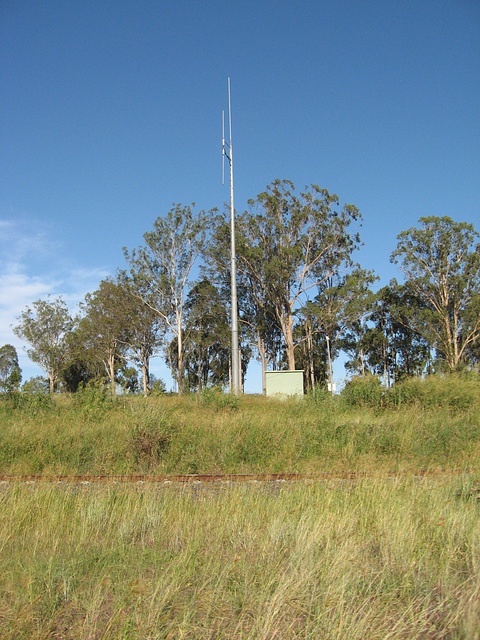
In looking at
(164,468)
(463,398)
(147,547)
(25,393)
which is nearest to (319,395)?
(463,398)

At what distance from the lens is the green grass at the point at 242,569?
2699mm

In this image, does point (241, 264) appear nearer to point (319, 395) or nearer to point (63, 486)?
point (319, 395)

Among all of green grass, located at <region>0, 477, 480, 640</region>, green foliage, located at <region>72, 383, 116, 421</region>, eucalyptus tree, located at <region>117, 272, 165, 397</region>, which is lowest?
green grass, located at <region>0, 477, 480, 640</region>

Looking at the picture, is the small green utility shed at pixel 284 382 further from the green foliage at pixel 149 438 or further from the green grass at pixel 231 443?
the green foliage at pixel 149 438

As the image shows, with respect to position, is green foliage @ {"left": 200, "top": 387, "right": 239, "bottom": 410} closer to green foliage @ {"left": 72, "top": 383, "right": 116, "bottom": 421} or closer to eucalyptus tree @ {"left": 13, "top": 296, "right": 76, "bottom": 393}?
green foliage @ {"left": 72, "top": 383, "right": 116, "bottom": 421}

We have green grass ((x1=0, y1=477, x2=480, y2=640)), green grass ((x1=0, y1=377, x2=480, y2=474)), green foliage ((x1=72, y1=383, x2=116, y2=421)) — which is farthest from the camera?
green foliage ((x1=72, y1=383, x2=116, y2=421))

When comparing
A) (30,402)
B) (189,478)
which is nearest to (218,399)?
(30,402)

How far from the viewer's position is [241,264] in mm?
45000

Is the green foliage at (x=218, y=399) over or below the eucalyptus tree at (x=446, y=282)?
below

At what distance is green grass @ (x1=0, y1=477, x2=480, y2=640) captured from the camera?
2.70 m

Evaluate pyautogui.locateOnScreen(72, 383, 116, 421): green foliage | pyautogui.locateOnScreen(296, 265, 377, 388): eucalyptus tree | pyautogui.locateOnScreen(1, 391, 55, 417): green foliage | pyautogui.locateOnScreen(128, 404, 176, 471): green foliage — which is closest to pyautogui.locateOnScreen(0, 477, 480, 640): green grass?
pyautogui.locateOnScreen(128, 404, 176, 471): green foliage

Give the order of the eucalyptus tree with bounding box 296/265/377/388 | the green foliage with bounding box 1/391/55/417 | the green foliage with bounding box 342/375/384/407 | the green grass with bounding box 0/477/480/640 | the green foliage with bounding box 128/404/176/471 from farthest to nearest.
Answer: the eucalyptus tree with bounding box 296/265/377/388 < the green foliage with bounding box 342/375/384/407 < the green foliage with bounding box 1/391/55/417 < the green foliage with bounding box 128/404/176/471 < the green grass with bounding box 0/477/480/640

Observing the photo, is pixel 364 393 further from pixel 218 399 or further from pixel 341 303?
pixel 341 303

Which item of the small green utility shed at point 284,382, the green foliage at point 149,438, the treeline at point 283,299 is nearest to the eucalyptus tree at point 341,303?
the treeline at point 283,299
